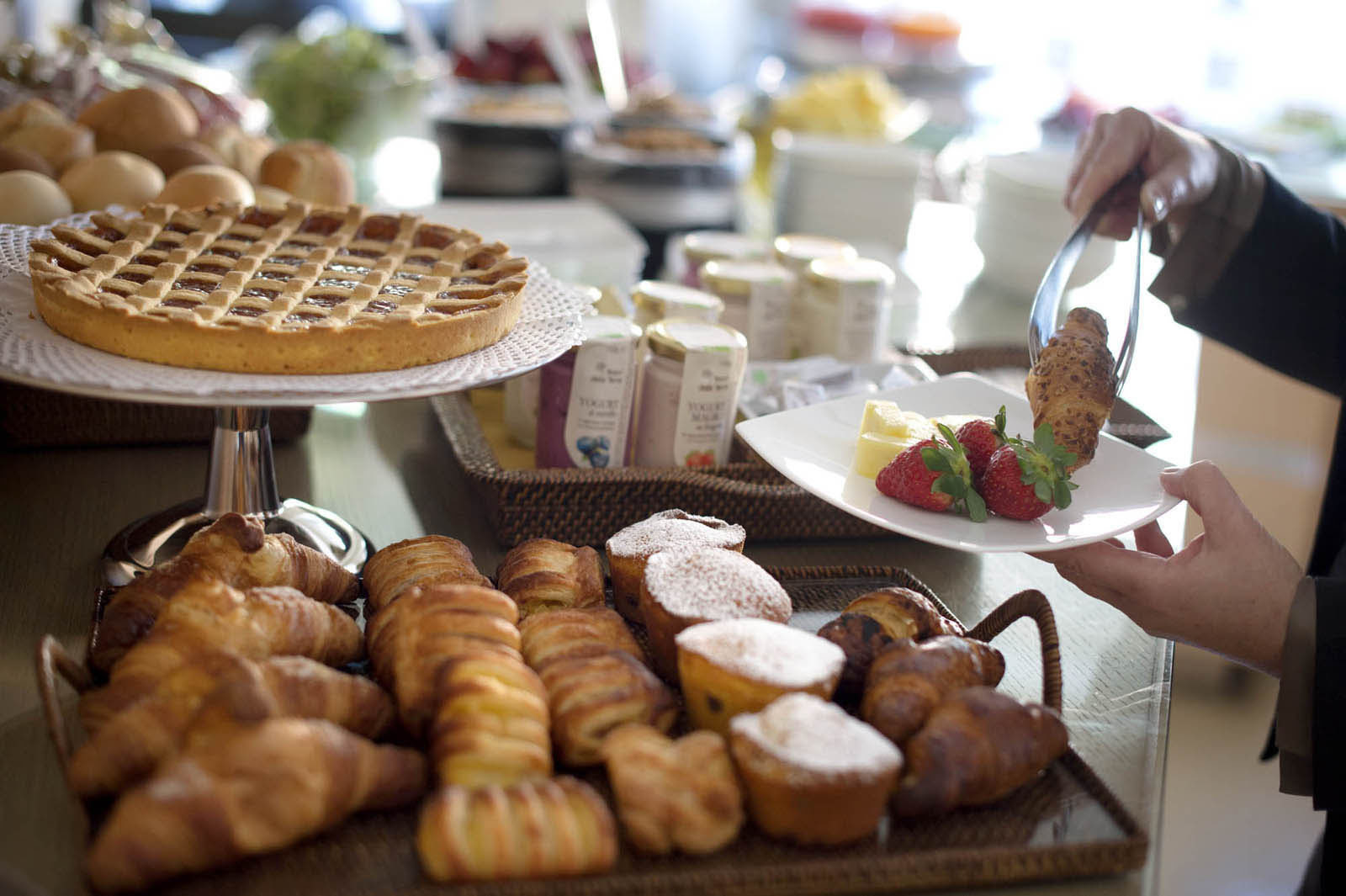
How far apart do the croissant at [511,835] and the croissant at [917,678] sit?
201 millimetres

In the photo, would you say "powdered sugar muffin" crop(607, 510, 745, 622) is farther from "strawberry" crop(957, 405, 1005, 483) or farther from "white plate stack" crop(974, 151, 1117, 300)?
"white plate stack" crop(974, 151, 1117, 300)

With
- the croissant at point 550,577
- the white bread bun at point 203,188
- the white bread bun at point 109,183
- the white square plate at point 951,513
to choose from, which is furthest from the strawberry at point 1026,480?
the white bread bun at point 109,183

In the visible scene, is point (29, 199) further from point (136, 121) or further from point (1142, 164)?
point (1142, 164)

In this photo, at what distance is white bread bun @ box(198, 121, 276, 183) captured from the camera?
148 centimetres

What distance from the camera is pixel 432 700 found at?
707 millimetres

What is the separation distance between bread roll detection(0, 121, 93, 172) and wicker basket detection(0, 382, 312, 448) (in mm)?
295

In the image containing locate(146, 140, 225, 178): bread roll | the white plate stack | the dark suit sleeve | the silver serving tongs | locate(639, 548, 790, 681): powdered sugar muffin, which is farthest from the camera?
the white plate stack

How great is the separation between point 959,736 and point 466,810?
296mm

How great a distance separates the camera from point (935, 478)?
0.97 metres

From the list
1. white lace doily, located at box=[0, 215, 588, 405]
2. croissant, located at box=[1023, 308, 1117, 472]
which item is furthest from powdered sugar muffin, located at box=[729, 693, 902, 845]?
croissant, located at box=[1023, 308, 1117, 472]

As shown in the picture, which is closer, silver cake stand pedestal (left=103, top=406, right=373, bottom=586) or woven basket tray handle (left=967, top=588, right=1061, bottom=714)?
woven basket tray handle (left=967, top=588, right=1061, bottom=714)

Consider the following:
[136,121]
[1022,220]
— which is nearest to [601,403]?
[136,121]

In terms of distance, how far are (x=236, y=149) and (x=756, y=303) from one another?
0.70m

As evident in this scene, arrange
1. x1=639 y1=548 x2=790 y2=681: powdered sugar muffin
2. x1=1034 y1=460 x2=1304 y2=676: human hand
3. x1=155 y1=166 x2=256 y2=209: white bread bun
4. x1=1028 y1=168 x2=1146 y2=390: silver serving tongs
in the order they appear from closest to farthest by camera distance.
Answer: x1=639 y1=548 x2=790 y2=681: powdered sugar muffin, x1=1034 y1=460 x2=1304 y2=676: human hand, x1=1028 y1=168 x2=1146 y2=390: silver serving tongs, x1=155 y1=166 x2=256 y2=209: white bread bun
